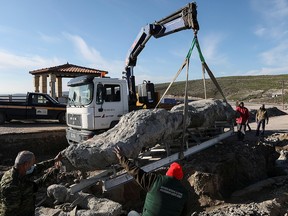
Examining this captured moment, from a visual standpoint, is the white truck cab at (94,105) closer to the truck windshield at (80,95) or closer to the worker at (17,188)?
the truck windshield at (80,95)

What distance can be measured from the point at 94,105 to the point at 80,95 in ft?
2.92

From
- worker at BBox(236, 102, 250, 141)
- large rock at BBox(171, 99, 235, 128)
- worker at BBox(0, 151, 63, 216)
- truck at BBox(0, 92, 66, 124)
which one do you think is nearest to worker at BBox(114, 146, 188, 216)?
worker at BBox(0, 151, 63, 216)

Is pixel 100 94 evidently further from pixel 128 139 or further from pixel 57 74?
pixel 57 74

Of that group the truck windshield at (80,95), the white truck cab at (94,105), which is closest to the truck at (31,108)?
the truck windshield at (80,95)

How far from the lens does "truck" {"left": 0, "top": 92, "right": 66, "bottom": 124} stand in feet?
47.9

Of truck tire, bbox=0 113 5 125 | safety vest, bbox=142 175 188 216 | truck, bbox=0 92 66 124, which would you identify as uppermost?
truck, bbox=0 92 66 124

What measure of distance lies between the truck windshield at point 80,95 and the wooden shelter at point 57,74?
275 inches

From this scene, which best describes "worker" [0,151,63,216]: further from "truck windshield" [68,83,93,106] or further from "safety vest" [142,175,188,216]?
"truck windshield" [68,83,93,106]

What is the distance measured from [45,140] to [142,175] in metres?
9.52

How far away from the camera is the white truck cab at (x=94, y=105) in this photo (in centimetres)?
926

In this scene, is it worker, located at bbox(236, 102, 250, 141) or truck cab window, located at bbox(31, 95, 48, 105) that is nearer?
worker, located at bbox(236, 102, 250, 141)

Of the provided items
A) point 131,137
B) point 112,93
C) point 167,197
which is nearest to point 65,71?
point 112,93

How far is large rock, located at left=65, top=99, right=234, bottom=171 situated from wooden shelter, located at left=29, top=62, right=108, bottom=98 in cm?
1031

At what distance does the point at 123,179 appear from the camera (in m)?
6.25
